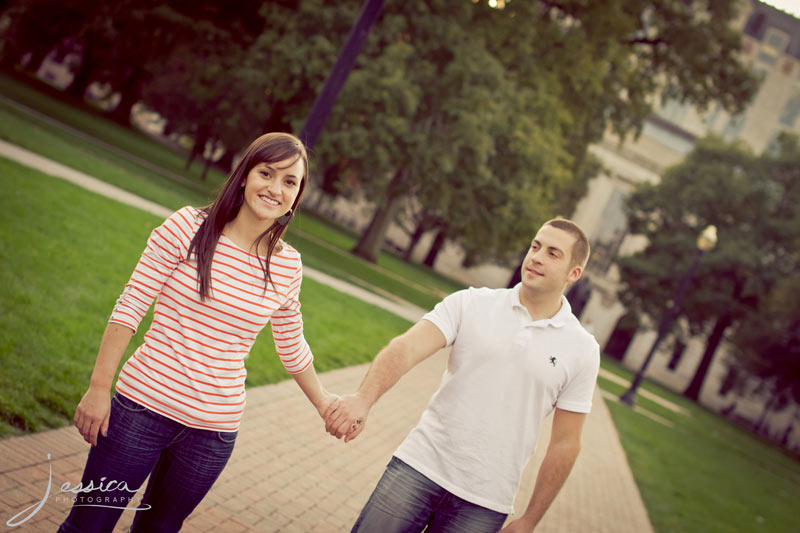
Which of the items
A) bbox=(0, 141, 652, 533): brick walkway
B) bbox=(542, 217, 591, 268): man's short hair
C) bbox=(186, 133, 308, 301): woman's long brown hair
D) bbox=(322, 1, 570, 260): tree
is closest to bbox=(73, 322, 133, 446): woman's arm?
bbox=(186, 133, 308, 301): woman's long brown hair

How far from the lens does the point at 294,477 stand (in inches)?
225

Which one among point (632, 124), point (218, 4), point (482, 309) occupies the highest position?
point (632, 124)

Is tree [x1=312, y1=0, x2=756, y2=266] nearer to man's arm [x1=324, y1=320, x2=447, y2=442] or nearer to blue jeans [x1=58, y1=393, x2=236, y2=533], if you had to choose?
man's arm [x1=324, y1=320, x2=447, y2=442]

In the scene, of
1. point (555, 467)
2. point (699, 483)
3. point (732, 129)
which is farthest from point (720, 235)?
point (555, 467)

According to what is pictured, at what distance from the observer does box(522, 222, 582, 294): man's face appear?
3182 mm

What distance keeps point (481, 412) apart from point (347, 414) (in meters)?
0.56

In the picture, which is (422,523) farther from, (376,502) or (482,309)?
(482,309)

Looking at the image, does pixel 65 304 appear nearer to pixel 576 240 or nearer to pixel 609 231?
pixel 576 240

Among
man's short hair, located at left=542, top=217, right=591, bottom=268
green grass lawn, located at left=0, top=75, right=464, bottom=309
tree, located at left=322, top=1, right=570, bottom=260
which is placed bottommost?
green grass lawn, located at left=0, top=75, right=464, bottom=309

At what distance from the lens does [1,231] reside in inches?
352

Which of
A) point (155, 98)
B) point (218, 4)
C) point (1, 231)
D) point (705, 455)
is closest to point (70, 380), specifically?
point (1, 231)

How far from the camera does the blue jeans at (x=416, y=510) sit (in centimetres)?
296

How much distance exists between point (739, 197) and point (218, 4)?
31.0m

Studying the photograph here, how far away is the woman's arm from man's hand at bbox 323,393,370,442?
920 mm
